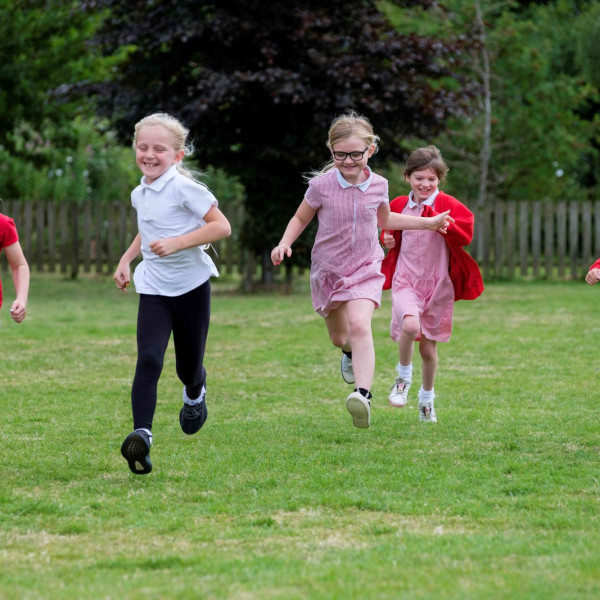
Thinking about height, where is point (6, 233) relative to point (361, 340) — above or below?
above

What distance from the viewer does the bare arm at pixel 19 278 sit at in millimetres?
5438

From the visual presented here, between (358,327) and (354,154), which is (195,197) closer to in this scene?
(354,154)

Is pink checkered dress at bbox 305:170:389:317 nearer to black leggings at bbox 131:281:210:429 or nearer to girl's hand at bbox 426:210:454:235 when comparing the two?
girl's hand at bbox 426:210:454:235

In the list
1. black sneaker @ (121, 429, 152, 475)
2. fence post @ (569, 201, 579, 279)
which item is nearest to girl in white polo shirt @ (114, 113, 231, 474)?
black sneaker @ (121, 429, 152, 475)

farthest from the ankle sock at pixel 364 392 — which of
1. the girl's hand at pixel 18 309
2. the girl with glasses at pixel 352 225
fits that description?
the girl's hand at pixel 18 309

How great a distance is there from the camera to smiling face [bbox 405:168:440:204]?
7.00 meters

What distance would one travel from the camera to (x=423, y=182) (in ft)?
23.0

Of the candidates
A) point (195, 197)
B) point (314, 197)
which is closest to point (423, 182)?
point (314, 197)

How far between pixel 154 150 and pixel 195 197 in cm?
33

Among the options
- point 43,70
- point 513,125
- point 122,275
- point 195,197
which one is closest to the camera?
point 195,197

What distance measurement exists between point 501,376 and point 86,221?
1293cm

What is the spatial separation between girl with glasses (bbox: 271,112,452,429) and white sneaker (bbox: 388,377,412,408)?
2.00ft

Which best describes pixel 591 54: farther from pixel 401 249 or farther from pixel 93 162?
pixel 401 249

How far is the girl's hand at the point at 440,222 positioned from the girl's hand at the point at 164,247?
176cm
